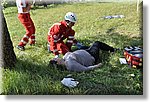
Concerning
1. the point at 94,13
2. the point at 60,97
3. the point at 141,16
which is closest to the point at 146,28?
the point at 141,16

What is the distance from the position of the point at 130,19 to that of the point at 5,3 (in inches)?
28.8

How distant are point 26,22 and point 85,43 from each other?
0.37 metres

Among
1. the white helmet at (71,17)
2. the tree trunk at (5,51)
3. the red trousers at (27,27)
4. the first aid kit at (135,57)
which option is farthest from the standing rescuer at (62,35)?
the first aid kit at (135,57)

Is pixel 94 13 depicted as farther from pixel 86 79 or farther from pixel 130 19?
pixel 86 79

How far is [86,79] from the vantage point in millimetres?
2076

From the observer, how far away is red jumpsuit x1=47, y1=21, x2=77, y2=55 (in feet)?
6.96

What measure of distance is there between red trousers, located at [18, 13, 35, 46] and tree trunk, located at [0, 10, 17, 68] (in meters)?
0.07

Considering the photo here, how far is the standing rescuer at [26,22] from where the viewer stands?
2141mm

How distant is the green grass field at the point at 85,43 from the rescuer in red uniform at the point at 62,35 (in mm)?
30

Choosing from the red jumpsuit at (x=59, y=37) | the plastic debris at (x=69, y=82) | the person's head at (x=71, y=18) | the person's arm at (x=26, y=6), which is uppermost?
the person's arm at (x=26, y=6)

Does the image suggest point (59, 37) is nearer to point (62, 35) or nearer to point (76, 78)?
point (62, 35)

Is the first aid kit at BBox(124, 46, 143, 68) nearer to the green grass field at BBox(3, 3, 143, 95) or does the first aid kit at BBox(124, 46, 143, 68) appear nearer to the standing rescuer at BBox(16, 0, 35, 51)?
the green grass field at BBox(3, 3, 143, 95)

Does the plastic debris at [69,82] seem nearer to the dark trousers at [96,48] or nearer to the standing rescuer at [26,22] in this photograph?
the dark trousers at [96,48]

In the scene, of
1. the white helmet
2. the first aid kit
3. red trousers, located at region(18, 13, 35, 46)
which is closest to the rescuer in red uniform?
the white helmet
